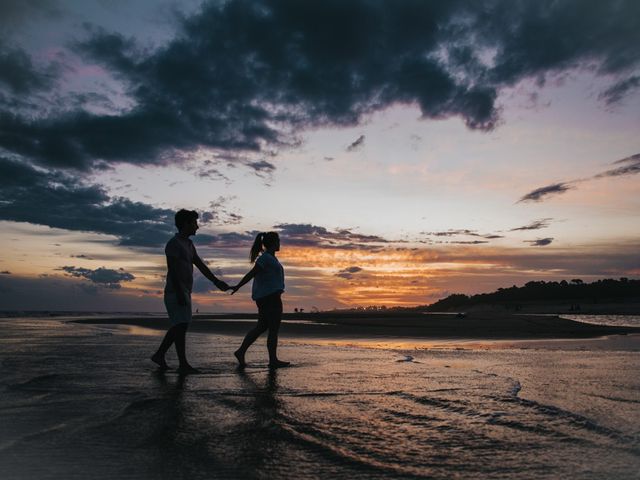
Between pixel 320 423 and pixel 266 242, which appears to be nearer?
pixel 320 423

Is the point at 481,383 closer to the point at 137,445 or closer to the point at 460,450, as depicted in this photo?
Answer: the point at 460,450

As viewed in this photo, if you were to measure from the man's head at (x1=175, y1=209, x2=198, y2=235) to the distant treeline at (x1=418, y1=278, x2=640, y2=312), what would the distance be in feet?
361

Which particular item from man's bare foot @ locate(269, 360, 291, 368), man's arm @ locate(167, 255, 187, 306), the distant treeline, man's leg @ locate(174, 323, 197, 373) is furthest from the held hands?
the distant treeline

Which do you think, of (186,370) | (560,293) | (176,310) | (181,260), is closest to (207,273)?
(181,260)

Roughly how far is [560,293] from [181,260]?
416 ft

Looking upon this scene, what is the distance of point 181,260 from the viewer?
7656 millimetres

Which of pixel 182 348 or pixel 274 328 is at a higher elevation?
pixel 274 328

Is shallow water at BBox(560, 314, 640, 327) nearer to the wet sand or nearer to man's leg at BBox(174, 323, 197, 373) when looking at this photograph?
the wet sand

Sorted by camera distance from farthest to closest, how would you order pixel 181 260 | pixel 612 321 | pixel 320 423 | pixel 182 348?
1. pixel 612 321
2. pixel 181 260
3. pixel 182 348
4. pixel 320 423

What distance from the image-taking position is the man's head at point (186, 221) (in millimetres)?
7820

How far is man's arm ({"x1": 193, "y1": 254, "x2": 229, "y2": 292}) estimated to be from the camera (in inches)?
319

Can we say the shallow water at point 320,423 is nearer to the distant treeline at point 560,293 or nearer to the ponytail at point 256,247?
the ponytail at point 256,247

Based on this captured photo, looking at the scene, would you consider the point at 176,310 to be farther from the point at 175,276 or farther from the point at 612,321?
the point at 612,321

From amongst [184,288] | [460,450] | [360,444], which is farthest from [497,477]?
[184,288]
